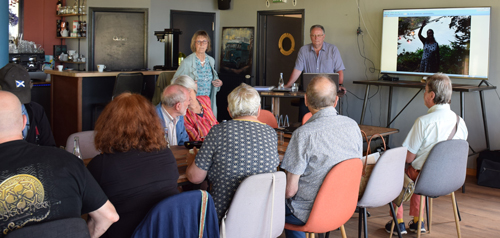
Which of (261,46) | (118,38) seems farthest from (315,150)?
(118,38)

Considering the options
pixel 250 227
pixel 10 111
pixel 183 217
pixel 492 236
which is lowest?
pixel 492 236

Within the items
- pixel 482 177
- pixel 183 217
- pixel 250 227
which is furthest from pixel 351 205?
pixel 482 177

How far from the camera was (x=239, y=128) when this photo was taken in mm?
2396

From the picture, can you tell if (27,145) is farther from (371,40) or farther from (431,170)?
(371,40)

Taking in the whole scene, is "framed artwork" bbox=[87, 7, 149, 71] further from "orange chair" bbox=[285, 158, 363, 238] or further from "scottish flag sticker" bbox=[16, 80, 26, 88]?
"orange chair" bbox=[285, 158, 363, 238]

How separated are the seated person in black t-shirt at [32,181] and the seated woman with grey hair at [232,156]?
2.53 ft

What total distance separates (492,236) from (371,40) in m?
3.60

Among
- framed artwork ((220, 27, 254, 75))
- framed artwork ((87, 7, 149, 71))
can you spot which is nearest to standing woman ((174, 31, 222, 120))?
framed artwork ((220, 27, 254, 75))

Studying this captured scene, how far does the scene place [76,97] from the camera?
6102 millimetres

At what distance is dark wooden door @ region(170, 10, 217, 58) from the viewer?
8.25 metres

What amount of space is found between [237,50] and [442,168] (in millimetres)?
5589

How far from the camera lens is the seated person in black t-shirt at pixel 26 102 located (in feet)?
9.79

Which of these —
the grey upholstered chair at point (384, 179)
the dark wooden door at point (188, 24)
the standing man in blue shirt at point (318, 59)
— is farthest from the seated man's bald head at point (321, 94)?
the dark wooden door at point (188, 24)

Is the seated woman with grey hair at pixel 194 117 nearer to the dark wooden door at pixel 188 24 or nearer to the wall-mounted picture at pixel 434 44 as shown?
the wall-mounted picture at pixel 434 44
